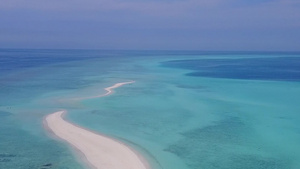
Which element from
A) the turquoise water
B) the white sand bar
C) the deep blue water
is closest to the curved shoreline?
the white sand bar

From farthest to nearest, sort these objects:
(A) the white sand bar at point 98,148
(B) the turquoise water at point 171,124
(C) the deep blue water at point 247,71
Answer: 1. (C) the deep blue water at point 247,71
2. (B) the turquoise water at point 171,124
3. (A) the white sand bar at point 98,148

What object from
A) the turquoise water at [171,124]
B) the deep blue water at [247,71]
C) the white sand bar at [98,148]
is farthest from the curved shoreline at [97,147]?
the deep blue water at [247,71]

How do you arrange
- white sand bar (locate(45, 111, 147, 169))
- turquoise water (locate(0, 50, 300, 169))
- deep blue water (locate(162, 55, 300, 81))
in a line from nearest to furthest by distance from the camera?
white sand bar (locate(45, 111, 147, 169)) → turquoise water (locate(0, 50, 300, 169)) → deep blue water (locate(162, 55, 300, 81))

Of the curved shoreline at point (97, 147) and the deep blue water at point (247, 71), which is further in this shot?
the deep blue water at point (247, 71)

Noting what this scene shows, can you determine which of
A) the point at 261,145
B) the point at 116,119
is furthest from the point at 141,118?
the point at 261,145

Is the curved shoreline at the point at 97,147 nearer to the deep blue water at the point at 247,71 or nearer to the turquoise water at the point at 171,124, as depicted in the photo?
the turquoise water at the point at 171,124

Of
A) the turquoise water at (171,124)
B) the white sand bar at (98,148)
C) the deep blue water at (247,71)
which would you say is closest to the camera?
the white sand bar at (98,148)

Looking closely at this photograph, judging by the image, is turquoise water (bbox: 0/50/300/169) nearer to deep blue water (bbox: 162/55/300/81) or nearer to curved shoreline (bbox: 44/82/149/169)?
curved shoreline (bbox: 44/82/149/169)

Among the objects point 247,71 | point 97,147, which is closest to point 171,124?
point 97,147
